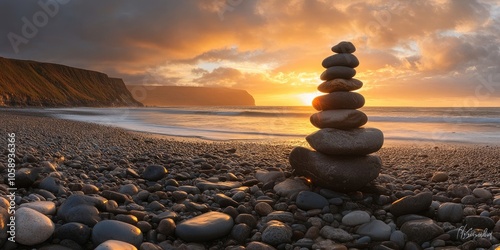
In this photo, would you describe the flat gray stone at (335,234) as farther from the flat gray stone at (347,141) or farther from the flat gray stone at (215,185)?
the flat gray stone at (215,185)

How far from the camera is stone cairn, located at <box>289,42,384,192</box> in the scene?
6020mm

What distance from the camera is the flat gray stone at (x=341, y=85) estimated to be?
650 centimetres

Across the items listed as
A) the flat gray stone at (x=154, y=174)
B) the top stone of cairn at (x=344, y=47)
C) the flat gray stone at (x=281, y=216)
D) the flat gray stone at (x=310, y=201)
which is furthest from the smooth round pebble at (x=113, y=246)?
the top stone of cairn at (x=344, y=47)

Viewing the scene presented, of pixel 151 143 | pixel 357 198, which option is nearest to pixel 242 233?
pixel 357 198

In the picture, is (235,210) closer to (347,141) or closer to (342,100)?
(347,141)

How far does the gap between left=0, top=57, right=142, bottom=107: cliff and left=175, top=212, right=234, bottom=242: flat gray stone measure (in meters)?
96.5

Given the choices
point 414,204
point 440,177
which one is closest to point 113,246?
point 414,204

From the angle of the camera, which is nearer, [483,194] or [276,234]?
[276,234]

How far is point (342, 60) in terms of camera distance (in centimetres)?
657

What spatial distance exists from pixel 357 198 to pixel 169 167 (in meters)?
4.39

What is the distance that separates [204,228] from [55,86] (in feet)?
478

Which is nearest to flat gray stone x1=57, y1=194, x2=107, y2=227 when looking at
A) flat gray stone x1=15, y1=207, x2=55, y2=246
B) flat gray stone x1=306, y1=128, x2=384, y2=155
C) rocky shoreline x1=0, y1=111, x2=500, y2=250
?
rocky shoreline x1=0, y1=111, x2=500, y2=250

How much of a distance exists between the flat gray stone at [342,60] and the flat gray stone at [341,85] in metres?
0.31

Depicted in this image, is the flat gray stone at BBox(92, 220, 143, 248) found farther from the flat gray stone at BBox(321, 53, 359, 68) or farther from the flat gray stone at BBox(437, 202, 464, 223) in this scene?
the flat gray stone at BBox(321, 53, 359, 68)
